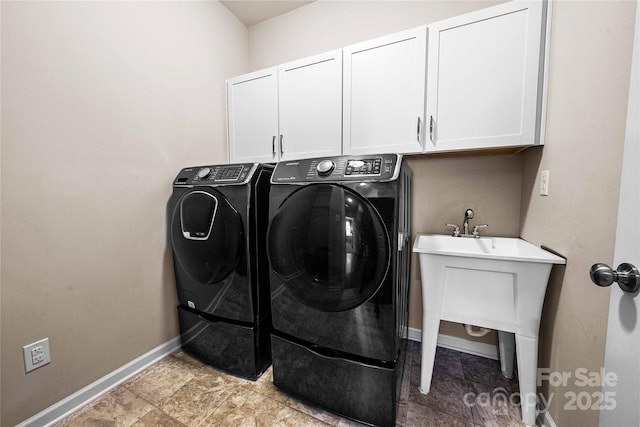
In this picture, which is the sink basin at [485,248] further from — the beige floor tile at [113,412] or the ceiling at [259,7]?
the ceiling at [259,7]

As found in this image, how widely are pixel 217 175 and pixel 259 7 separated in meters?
1.69

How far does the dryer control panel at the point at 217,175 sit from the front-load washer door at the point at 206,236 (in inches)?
3.0

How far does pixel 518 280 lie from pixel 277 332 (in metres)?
1.20

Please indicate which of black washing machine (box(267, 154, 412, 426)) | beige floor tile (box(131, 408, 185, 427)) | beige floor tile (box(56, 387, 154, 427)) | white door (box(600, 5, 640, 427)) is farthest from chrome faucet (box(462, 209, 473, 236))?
beige floor tile (box(56, 387, 154, 427))

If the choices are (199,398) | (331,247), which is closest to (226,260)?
(331,247)

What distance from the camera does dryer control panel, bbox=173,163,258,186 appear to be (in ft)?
4.54

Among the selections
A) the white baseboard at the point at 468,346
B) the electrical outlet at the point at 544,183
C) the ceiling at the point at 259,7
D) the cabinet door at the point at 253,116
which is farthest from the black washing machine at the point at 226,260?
the ceiling at the point at 259,7

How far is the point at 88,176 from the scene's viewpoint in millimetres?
1302

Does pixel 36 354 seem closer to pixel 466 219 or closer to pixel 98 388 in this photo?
pixel 98 388

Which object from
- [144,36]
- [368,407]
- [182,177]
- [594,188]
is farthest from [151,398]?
[594,188]

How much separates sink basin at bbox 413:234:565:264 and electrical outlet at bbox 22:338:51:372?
1816 millimetres

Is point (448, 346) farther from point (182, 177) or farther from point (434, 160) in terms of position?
point (182, 177)

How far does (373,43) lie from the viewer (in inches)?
60.7

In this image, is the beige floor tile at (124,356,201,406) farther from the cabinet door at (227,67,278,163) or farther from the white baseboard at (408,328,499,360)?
the white baseboard at (408,328,499,360)
